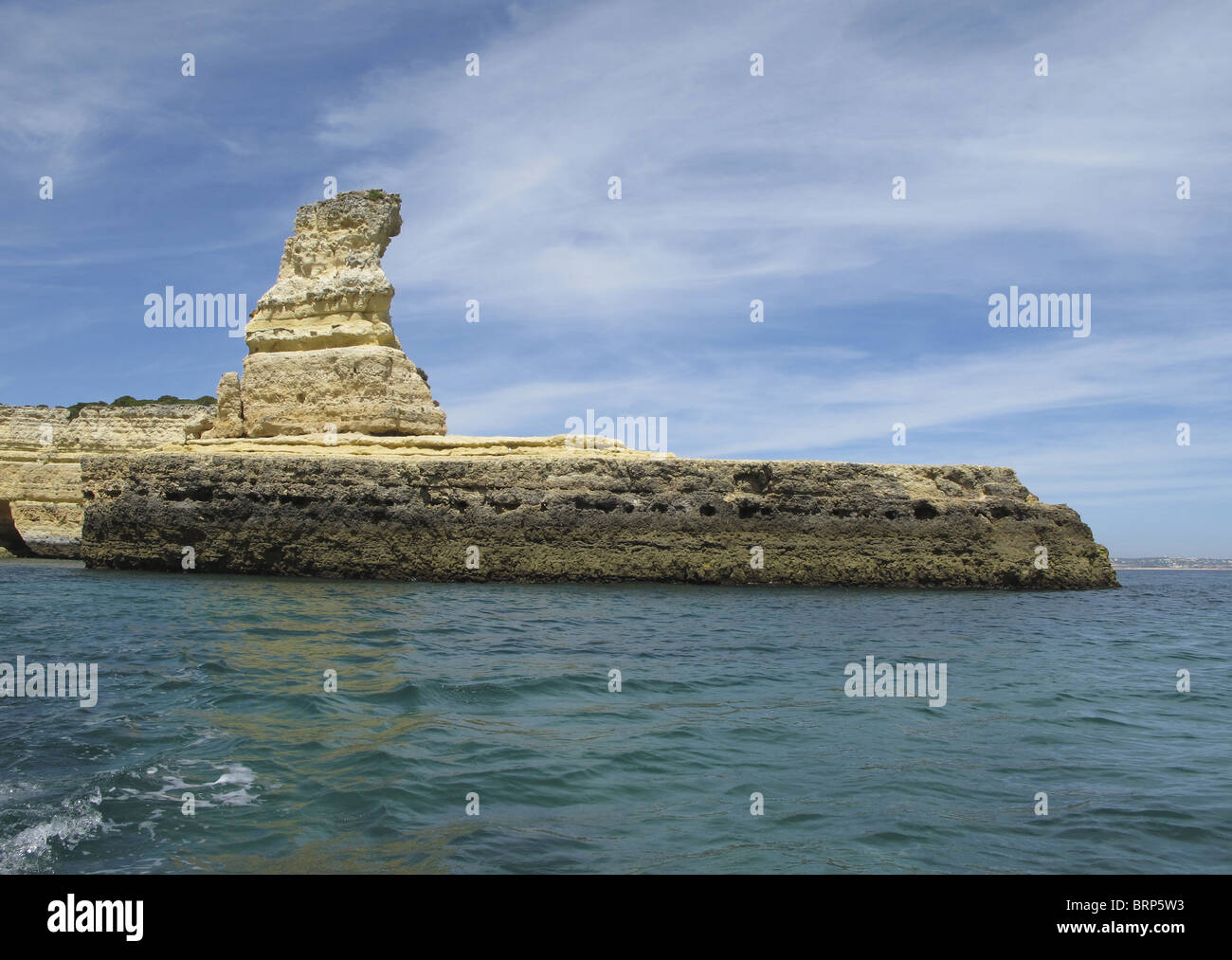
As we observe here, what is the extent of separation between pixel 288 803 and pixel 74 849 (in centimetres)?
90

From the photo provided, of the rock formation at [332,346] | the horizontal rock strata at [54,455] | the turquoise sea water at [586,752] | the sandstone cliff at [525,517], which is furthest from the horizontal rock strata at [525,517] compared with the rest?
the horizontal rock strata at [54,455]

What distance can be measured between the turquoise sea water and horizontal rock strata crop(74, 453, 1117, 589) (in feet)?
16.8

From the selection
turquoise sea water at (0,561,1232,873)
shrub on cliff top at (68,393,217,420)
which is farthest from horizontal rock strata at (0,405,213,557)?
turquoise sea water at (0,561,1232,873)

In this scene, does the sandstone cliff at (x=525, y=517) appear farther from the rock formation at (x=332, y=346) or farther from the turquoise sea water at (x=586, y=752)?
the turquoise sea water at (x=586, y=752)

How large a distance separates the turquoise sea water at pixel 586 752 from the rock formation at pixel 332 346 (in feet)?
28.5

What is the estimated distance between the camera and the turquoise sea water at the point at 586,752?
399 cm

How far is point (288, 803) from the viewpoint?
173 inches

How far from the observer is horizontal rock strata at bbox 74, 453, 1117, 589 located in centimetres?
1596

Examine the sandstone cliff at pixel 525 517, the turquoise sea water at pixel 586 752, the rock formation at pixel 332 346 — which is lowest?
the turquoise sea water at pixel 586 752

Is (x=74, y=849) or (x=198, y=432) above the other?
(x=198, y=432)

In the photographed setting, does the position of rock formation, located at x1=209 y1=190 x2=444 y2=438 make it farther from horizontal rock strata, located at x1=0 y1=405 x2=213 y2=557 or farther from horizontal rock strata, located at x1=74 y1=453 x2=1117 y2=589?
horizontal rock strata, located at x1=0 y1=405 x2=213 y2=557
